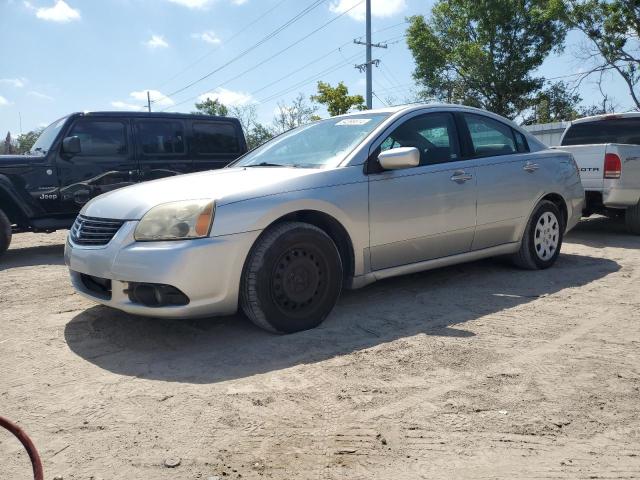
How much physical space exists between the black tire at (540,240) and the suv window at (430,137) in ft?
4.10

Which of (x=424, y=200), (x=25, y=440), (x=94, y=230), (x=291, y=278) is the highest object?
(x=424, y=200)

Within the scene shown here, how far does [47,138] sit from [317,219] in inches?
211

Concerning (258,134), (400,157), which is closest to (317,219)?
(400,157)

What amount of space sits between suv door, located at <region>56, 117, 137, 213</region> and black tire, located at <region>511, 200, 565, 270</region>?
Result: 16.7 feet

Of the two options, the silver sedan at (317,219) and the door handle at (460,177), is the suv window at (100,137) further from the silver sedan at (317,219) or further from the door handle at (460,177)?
the door handle at (460,177)

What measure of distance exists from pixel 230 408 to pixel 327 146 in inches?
94.2

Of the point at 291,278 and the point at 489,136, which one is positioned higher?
the point at 489,136

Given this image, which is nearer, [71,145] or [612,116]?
[71,145]

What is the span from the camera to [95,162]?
25.1 ft

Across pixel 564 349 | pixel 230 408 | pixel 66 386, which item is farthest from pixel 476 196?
pixel 66 386

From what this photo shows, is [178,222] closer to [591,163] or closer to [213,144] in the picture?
[213,144]

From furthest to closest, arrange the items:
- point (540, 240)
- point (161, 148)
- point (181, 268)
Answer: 1. point (161, 148)
2. point (540, 240)
3. point (181, 268)

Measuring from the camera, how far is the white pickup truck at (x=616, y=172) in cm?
756

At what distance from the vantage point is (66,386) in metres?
3.05
